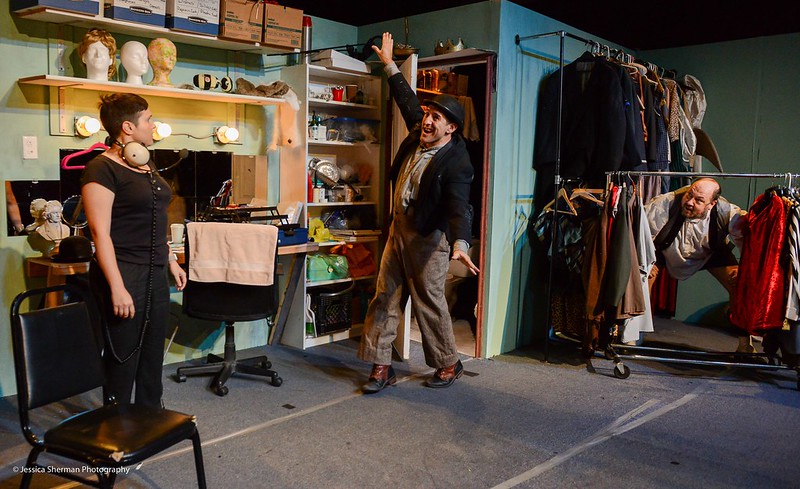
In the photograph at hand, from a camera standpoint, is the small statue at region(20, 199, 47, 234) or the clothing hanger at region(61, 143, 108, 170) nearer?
the small statue at region(20, 199, 47, 234)

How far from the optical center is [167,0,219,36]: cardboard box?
12.4 ft

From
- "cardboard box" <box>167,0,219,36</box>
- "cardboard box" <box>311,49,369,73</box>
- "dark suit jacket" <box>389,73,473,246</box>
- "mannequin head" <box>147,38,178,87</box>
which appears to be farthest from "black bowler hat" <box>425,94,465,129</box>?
"mannequin head" <box>147,38,178,87</box>

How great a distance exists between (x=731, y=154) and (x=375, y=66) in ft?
9.50

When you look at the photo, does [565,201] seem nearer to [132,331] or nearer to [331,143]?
[331,143]

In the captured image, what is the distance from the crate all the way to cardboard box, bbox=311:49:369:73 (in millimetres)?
1445

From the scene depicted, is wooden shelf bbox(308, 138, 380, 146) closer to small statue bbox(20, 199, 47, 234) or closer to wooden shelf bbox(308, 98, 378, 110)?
wooden shelf bbox(308, 98, 378, 110)

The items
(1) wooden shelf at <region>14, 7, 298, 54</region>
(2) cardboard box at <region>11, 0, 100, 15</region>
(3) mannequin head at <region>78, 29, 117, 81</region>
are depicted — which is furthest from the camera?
(3) mannequin head at <region>78, 29, 117, 81</region>

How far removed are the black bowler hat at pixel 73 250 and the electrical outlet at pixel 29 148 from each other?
530 millimetres

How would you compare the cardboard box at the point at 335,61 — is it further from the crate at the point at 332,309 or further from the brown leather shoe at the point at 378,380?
the brown leather shoe at the point at 378,380

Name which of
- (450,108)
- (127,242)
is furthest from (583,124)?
(127,242)

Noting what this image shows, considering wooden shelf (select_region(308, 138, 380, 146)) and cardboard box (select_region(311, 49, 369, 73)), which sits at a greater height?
cardboard box (select_region(311, 49, 369, 73))

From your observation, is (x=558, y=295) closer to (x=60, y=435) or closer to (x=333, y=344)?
(x=333, y=344)

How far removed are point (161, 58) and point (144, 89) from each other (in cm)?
19

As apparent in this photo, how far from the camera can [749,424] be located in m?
3.53
